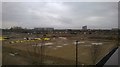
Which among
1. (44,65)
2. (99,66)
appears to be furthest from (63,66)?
(99,66)

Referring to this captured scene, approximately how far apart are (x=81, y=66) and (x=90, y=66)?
0.74m

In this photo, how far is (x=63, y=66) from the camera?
11.1m

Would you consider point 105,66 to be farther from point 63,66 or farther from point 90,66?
point 63,66

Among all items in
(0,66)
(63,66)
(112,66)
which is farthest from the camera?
(63,66)

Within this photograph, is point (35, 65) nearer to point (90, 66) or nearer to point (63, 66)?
point (63, 66)

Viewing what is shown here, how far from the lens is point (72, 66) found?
1146 cm

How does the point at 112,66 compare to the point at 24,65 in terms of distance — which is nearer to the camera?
the point at 112,66

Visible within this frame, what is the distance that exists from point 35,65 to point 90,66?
3.99 meters

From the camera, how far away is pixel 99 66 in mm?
9750

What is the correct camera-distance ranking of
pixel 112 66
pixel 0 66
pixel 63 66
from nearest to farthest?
pixel 112 66
pixel 0 66
pixel 63 66

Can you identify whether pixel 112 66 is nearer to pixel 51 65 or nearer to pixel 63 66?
pixel 63 66

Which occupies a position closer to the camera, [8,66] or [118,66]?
[118,66]

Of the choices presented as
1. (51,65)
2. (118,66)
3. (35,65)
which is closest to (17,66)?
(35,65)

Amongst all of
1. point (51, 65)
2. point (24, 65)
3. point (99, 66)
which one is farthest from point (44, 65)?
point (99, 66)
